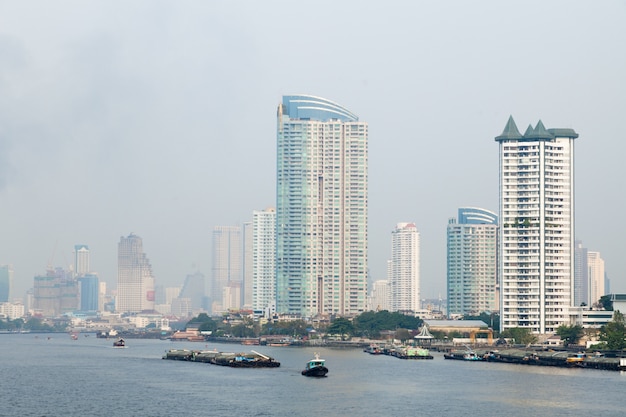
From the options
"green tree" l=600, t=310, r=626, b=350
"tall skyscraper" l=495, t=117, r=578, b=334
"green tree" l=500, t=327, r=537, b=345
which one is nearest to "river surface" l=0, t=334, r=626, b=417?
"green tree" l=600, t=310, r=626, b=350

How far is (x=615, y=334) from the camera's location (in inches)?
6196

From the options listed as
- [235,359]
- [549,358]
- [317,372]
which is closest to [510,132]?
[549,358]

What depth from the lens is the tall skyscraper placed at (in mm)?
186750

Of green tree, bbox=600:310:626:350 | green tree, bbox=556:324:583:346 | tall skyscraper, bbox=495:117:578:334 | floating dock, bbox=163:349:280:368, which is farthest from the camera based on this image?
tall skyscraper, bbox=495:117:578:334

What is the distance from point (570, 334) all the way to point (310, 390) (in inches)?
3072

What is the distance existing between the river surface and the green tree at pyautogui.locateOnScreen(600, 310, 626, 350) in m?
17.2

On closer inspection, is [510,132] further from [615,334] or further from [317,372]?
[317,372]

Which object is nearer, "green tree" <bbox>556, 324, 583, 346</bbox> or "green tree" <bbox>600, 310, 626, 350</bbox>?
"green tree" <bbox>600, 310, 626, 350</bbox>

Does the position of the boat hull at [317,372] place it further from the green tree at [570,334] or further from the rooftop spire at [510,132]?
the rooftop spire at [510,132]

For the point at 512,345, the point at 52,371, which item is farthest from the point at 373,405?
the point at 512,345

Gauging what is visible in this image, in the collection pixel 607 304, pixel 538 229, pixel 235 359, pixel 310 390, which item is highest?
pixel 538 229

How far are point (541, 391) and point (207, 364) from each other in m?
61.1

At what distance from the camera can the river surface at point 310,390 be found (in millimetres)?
91250

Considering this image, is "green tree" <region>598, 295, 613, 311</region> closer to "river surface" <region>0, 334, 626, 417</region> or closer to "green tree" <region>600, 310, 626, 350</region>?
"green tree" <region>600, 310, 626, 350</region>
